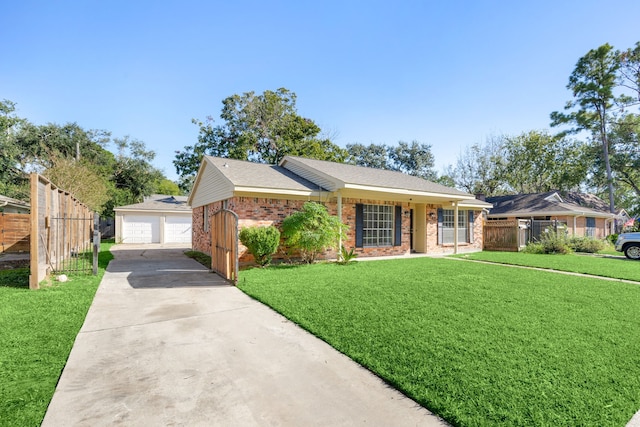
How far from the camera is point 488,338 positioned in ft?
13.1

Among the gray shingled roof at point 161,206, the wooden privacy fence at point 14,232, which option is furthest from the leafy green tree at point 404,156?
the wooden privacy fence at point 14,232

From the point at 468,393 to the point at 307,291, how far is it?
4154 mm

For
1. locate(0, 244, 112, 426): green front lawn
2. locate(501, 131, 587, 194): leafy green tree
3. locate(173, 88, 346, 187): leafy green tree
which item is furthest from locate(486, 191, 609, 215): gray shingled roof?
locate(0, 244, 112, 426): green front lawn

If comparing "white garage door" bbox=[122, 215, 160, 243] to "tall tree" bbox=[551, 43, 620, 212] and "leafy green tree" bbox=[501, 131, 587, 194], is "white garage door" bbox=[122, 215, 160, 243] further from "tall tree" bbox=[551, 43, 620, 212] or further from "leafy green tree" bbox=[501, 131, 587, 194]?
"tall tree" bbox=[551, 43, 620, 212]

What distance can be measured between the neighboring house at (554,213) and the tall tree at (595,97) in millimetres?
5291

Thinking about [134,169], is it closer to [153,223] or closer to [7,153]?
[7,153]

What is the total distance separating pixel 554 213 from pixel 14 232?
1206 inches

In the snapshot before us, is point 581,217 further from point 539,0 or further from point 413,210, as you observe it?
point 539,0

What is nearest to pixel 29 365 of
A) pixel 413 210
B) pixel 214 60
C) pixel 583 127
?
pixel 214 60

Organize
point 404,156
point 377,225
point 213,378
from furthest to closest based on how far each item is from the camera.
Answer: point 404,156
point 377,225
point 213,378

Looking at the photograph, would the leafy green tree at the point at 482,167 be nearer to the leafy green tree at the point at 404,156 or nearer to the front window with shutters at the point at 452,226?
the leafy green tree at the point at 404,156

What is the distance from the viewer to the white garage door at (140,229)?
20.9m

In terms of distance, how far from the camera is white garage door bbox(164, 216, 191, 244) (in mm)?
21672

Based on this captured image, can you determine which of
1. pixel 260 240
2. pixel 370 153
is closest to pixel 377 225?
pixel 260 240
